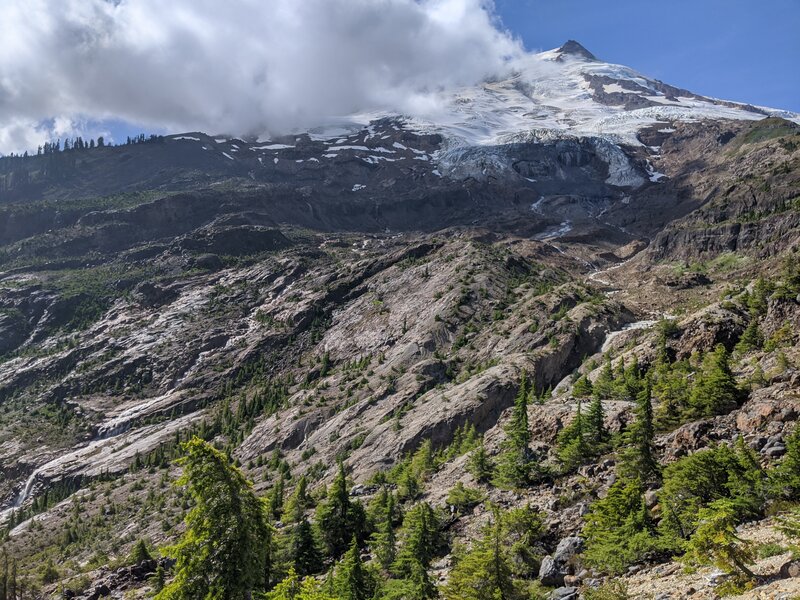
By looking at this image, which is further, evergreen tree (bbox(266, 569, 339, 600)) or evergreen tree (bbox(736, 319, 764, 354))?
evergreen tree (bbox(736, 319, 764, 354))

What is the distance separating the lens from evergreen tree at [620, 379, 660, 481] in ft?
102

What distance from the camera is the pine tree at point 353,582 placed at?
3000cm

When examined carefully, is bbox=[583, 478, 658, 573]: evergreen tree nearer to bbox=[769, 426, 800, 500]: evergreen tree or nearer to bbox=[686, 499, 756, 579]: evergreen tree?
bbox=[686, 499, 756, 579]: evergreen tree

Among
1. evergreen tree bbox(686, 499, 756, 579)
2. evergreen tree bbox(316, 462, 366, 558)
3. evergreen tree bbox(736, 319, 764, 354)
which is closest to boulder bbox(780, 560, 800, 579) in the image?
evergreen tree bbox(686, 499, 756, 579)

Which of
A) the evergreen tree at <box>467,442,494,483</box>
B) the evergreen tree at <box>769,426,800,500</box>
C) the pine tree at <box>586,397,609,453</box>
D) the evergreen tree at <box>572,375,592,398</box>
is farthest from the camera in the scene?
the evergreen tree at <box>572,375,592,398</box>

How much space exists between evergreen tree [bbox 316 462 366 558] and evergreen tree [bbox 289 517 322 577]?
85 centimetres

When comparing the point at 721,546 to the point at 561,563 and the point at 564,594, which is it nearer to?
the point at 564,594

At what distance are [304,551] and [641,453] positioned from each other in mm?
23833

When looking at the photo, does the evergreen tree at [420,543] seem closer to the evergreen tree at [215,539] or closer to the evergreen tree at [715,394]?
the evergreen tree at [215,539]

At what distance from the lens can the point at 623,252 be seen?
189000 millimetres

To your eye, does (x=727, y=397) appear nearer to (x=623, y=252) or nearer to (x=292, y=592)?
(x=292, y=592)

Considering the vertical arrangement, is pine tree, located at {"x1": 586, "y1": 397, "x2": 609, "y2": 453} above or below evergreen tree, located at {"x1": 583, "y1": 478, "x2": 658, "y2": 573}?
above

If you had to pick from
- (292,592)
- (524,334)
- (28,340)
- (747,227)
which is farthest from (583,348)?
(28,340)

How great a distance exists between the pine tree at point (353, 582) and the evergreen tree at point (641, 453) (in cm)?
1529
